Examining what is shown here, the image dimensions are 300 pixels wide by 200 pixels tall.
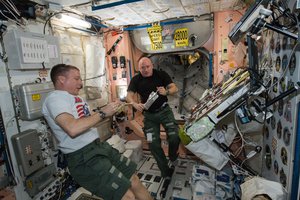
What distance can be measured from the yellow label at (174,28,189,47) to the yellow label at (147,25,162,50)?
356 millimetres

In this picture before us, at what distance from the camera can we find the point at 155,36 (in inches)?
162

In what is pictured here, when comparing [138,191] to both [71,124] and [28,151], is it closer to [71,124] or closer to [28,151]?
[71,124]

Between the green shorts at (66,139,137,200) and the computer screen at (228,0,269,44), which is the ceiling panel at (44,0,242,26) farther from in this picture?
the green shorts at (66,139,137,200)

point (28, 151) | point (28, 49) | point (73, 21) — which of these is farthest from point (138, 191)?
point (73, 21)

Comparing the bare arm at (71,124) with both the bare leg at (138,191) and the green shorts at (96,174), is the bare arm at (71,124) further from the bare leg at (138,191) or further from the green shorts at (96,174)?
the bare leg at (138,191)

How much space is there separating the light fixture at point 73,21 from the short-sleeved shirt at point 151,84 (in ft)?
4.73

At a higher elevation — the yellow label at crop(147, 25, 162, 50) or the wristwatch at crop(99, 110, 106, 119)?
the yellow label at crop(147, 25, 162, 50)

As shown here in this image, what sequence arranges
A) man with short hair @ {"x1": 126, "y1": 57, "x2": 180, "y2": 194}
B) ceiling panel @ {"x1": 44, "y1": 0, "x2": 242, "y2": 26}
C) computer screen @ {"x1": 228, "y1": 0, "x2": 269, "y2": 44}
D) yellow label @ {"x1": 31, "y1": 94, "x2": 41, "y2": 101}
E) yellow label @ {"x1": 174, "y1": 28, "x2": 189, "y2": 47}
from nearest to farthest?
computer screen @ {"x1": 228, "y1": 0, "x2": 269, "y2": 44}
yellow label @ {"x1": 31, "y1": 94, "x2": 41, "y2": 101}
ceiling panel @ {"x1": 44, "y1": 0, "x2": 242, "y2": 26}
man with short hair @ {"x1": 126, "y1": 57, "x2": 180, "y2": 194}
yellow label @ {"x1": 174, "y1": 28, "x2": 189, "y2": 47}

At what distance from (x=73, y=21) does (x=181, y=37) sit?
217cm

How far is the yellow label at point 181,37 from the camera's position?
395 centimetres

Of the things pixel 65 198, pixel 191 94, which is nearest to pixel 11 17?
pixel 65 198

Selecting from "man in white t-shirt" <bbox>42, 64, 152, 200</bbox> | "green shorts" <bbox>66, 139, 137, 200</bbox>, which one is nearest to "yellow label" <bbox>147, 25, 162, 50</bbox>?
"man in white t-shirt" <bbox>42, 64, 152, 200</bbox>

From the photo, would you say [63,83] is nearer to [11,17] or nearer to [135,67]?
[11,17]

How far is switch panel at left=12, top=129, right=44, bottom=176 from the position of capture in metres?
2.31
